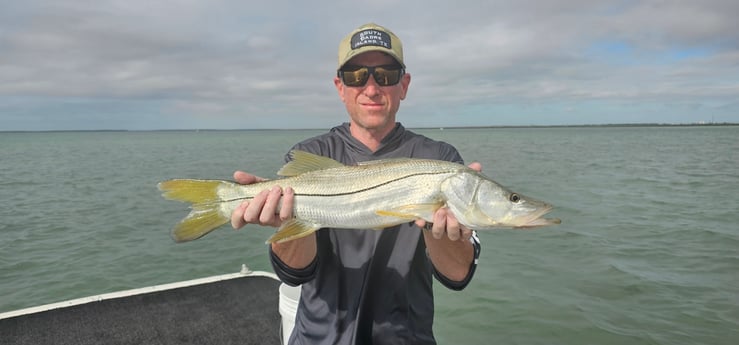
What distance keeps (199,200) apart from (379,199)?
53.9 inches

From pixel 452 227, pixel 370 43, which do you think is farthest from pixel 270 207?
pixel 370 43

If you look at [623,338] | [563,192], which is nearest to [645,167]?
[563,192]

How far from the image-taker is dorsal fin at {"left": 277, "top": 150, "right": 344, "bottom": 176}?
3.37 m

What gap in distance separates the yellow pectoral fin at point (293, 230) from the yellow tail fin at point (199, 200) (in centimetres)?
44

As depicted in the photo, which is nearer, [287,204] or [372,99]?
[287,204]

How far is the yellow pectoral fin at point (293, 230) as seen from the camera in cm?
307

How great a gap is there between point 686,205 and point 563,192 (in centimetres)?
489

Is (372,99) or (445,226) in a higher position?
(372,99)

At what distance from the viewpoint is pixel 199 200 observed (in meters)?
3.28

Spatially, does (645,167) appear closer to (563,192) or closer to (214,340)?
(563,192)

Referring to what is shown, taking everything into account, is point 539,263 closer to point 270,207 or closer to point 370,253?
point 370,253

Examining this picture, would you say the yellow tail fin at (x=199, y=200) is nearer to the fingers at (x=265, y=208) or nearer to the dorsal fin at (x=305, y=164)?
the fingers at (x=265, y=208)

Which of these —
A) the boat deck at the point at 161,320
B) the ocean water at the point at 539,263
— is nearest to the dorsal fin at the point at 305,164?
the boat deck at the point at 161,320

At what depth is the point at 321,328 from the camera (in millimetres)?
3244
